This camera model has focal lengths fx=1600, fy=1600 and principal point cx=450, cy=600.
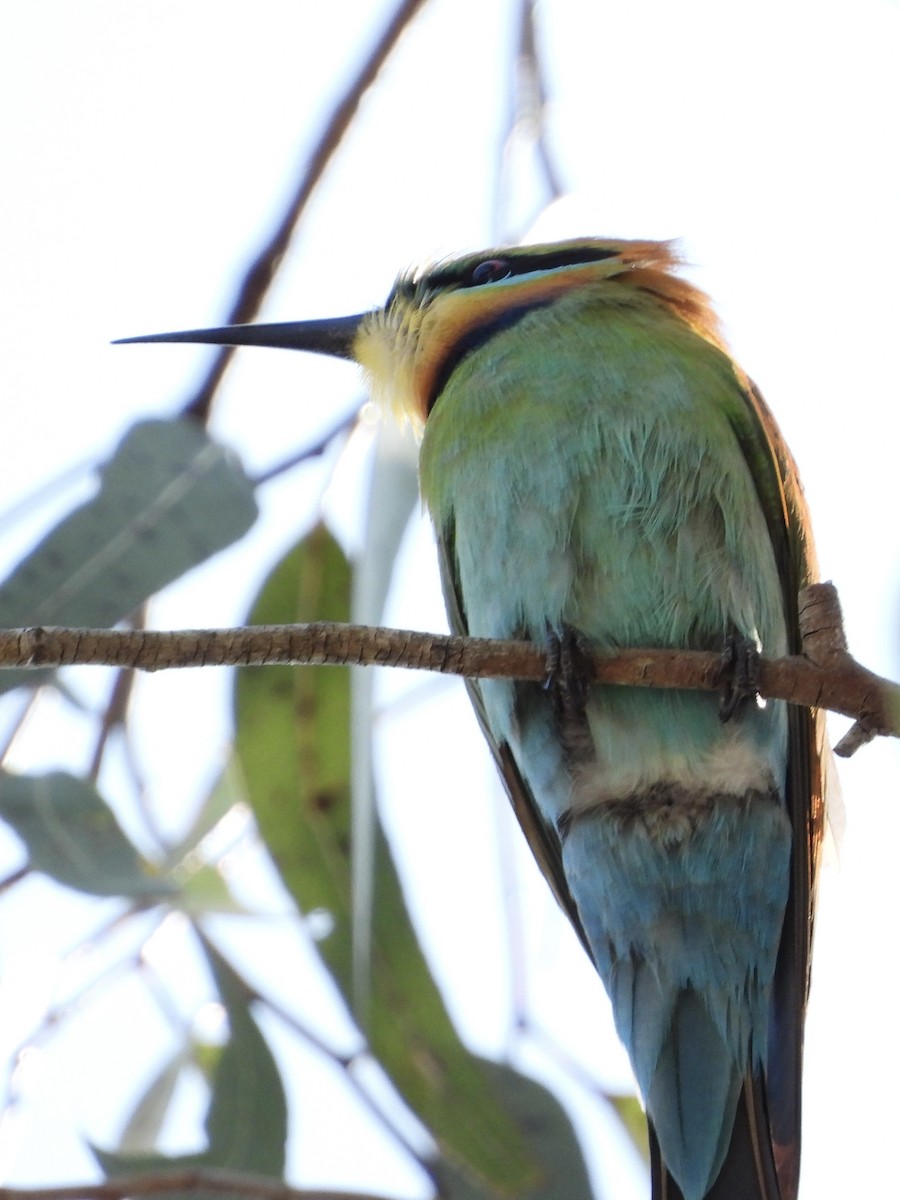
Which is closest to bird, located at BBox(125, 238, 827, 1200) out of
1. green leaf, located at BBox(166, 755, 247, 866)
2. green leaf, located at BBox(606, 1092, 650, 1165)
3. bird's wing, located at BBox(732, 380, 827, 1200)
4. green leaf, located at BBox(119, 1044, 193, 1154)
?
bird's wing, located at BBox(732, 380, 827, 1200)

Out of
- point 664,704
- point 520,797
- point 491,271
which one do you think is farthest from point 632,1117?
point 491,271

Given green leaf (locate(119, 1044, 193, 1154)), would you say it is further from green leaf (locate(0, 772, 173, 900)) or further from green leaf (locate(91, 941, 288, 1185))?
green leaf (locate(0, 772, 173, 900))

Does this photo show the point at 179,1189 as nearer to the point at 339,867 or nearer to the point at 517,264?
the point at 339,867

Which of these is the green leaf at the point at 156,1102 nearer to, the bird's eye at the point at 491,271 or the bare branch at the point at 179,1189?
the bare branch at the point at 179,1189

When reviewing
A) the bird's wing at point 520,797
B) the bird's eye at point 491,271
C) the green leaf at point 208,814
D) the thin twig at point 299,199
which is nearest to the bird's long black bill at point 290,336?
the thin twig at point 299,199

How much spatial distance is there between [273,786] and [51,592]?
45cm

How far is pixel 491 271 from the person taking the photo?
2643 millimetres

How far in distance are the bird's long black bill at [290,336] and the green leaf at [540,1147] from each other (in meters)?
1.19

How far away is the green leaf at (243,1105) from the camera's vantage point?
2189 mm

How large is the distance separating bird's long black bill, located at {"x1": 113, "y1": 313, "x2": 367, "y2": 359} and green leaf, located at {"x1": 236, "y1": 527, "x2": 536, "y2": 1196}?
13.2 inches

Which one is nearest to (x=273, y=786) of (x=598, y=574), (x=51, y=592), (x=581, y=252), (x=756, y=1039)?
(x=51, y=592)

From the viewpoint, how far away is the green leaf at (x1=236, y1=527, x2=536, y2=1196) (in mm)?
2170

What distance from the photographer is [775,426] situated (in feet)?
7.80

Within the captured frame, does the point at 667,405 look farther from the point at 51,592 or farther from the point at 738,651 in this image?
the point at 51,592
